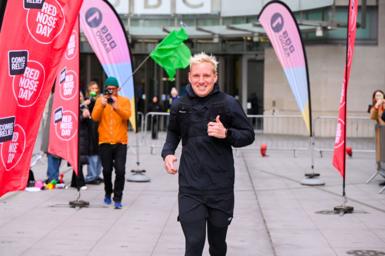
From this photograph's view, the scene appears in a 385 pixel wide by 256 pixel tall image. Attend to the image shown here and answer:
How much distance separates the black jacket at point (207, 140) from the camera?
18.9 feet

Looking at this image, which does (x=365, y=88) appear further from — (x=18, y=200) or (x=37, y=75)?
(x=37, y=75)

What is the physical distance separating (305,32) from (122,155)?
1643 centimetres

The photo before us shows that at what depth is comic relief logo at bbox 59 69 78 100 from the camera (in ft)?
35.4

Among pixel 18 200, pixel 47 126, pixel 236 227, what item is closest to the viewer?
pixel 236 227

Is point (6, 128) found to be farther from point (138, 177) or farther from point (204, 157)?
point (138, 177)

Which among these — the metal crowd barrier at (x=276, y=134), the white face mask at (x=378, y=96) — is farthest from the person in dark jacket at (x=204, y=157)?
the metal crowd barrier at (x=276, y=134)

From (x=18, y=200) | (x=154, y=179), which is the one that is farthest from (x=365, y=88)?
(x=18, y=200)

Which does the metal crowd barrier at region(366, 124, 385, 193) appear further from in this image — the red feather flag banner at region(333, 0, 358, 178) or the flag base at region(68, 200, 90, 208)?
the flag base at region(68, 200, 90, 208)

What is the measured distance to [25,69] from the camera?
5.68 meters

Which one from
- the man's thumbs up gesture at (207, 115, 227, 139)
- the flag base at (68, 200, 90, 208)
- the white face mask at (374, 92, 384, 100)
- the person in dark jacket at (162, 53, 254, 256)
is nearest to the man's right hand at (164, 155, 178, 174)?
the person in dark jacket at (162, 53, 254, 256)

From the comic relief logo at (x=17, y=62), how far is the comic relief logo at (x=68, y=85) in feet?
16.8

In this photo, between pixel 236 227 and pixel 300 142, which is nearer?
A: pixel 236 227

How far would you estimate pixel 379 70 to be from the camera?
25.4 meters

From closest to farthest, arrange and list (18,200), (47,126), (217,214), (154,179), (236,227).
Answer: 1. (217,214)
2. (236,227)
3. (18,200)
4. (47,126)
5. (154,179)
